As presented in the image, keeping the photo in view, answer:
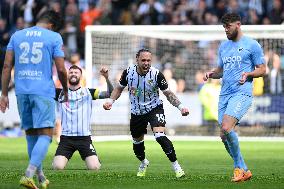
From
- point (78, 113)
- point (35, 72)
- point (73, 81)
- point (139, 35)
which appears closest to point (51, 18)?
point (35, 72)

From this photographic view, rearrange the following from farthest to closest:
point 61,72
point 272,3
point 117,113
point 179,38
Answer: point 272,3 → point 179,38 → point 117,113 → point 61,72

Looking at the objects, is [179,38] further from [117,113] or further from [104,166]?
[104,166]

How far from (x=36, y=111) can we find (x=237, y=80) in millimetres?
3610

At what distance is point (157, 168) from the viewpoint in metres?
16.7

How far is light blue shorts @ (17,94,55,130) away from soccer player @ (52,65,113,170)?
4.26 m

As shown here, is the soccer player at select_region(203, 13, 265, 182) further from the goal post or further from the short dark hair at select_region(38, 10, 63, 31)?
the goal post

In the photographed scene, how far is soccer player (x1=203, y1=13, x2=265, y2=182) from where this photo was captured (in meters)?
14.1

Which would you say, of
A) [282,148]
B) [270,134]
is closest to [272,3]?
[270,134]

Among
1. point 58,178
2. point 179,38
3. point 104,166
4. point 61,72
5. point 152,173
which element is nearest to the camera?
point 61,72

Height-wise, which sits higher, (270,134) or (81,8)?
(81,8)

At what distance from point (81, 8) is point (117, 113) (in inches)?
276

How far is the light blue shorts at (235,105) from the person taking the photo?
14.1m

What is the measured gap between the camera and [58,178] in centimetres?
1398

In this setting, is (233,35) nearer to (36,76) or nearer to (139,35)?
(36,76)
